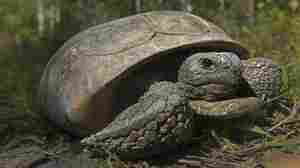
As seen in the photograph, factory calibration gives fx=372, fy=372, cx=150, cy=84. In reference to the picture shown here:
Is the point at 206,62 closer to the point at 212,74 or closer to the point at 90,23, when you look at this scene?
the point at 212,74

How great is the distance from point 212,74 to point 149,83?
0.36 meters

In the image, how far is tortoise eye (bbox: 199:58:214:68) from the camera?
200cm

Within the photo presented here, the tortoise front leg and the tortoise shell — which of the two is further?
the tortoise shell

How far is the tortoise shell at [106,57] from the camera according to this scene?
2.01 meters

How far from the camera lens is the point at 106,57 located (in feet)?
6.77

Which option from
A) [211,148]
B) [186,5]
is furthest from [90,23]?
[211,148]

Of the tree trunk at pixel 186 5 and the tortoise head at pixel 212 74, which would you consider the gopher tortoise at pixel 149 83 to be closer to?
the tortoise head at pixel 212 74

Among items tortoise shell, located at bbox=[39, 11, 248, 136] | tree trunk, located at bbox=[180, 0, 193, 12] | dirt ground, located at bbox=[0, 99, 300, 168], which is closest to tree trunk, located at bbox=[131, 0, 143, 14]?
tree trunk, located at bbox=[180, 0, 193, 12]

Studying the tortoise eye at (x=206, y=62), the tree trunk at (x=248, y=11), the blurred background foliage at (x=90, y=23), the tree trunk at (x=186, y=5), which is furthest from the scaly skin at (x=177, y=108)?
the tree trunk at (x=186, y=5)

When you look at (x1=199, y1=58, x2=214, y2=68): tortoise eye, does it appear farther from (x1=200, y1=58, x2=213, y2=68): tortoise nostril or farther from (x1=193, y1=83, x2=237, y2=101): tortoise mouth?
(x1=193, y1=83, x2=237, y2=101): tortoise mouth

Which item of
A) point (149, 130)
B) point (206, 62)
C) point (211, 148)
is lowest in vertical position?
point (211, 148)

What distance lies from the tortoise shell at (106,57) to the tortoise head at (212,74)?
0.15m

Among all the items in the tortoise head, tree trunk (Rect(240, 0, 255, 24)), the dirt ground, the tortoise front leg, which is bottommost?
the dirt ground

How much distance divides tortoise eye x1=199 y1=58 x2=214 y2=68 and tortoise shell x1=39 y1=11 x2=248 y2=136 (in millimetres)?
145
